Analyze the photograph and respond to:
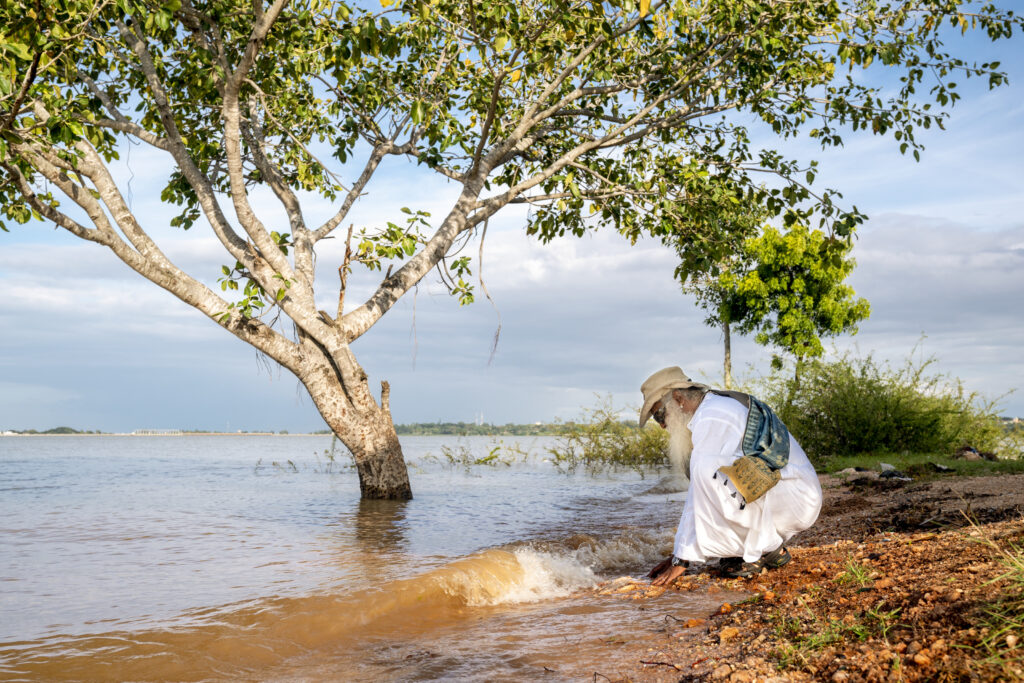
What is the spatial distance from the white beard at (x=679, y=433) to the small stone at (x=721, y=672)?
2.02 metres

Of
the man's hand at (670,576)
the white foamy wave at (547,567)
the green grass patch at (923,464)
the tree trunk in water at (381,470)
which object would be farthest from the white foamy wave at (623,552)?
the tree trunk in water at (381,470)

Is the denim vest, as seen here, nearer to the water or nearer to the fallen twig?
the water

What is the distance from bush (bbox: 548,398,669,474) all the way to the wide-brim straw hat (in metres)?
13.5

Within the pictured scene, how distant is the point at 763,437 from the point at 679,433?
0.72 metres

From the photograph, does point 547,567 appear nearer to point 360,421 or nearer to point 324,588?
point 324,588

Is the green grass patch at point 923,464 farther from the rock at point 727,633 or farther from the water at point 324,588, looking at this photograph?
the rock at point 727,633

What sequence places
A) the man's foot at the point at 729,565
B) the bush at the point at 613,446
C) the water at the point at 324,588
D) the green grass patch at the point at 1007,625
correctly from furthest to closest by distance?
the bush at the point at 613,446
the man's foot at the point at 729,565
the water at the point at 324,588
the green grass patch at the point at 1007,625

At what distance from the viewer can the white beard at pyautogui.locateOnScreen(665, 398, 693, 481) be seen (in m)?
4.95

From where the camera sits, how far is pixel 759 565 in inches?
181

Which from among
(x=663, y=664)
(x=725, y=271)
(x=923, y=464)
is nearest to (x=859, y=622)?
(x=663, y=664)

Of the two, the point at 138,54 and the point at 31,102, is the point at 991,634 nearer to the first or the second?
the point at 31,102

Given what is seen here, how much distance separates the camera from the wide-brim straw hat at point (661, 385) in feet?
16.0

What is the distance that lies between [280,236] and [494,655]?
8861mm

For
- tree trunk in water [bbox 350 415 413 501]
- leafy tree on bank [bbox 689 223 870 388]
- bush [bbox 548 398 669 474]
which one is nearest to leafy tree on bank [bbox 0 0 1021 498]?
tree trunk in water [bbox 350 415 413 501]
